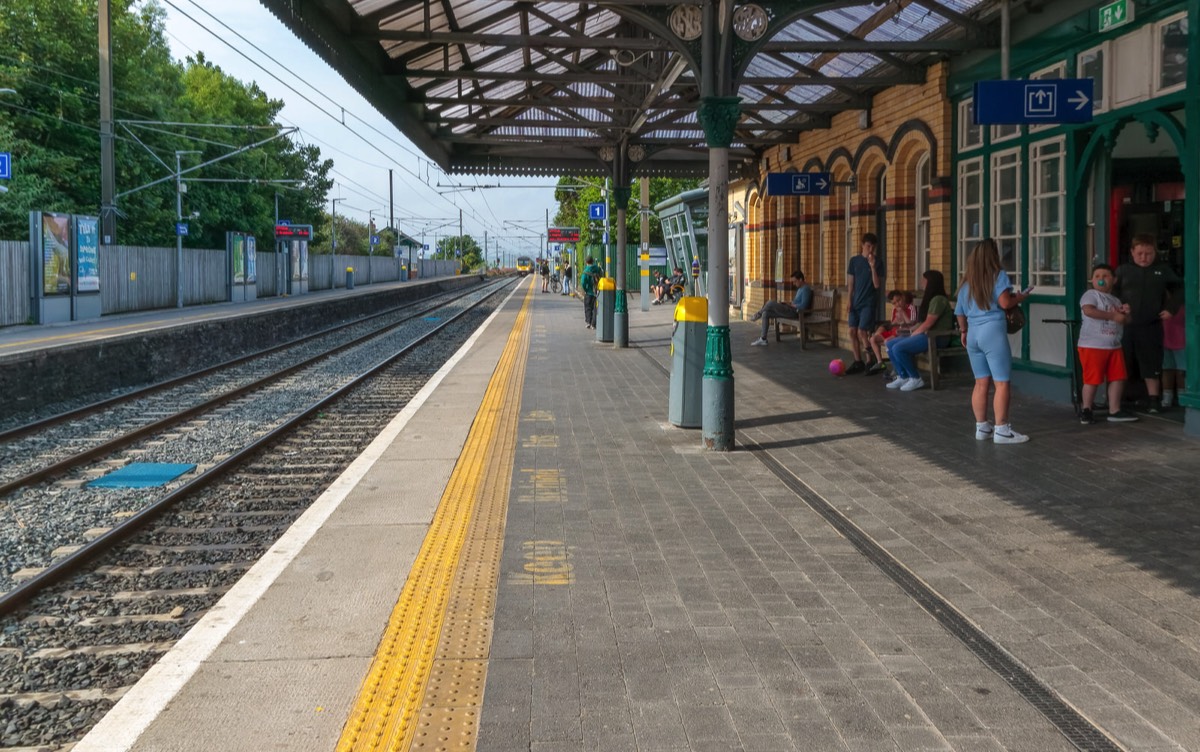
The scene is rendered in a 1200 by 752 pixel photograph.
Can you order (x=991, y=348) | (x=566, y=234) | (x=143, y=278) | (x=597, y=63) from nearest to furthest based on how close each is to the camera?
(x=991, y=348)
(x=597, y=63)
(x=143, y=278)
(x=566, y=234)

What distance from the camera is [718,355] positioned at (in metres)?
9.09

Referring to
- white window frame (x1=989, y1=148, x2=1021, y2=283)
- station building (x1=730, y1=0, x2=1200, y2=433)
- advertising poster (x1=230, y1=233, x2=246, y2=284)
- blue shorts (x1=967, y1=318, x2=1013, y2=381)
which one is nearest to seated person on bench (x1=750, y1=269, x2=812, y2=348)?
station building (x1=730, y1=0, x2=1200, y2=433)

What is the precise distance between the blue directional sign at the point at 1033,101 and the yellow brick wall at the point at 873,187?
4342 millimetres

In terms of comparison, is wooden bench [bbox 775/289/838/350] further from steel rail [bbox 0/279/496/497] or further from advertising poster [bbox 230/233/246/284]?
advertising poster [bbox 230/233/246/284]

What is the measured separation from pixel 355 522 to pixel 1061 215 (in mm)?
7910

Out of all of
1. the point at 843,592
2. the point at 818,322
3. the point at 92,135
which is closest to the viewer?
the point at 843,592

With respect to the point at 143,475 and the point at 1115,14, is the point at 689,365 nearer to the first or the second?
the point at 143,475

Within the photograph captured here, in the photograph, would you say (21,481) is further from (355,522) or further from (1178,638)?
(1178,638)

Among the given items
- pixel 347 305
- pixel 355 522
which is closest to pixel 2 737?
pixel 355 522

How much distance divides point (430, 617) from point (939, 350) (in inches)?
351

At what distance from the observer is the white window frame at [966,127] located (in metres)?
13.1

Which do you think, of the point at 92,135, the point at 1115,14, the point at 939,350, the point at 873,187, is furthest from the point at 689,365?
the point at 92,135

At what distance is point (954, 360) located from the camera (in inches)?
499

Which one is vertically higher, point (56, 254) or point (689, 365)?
point (56, 254)
